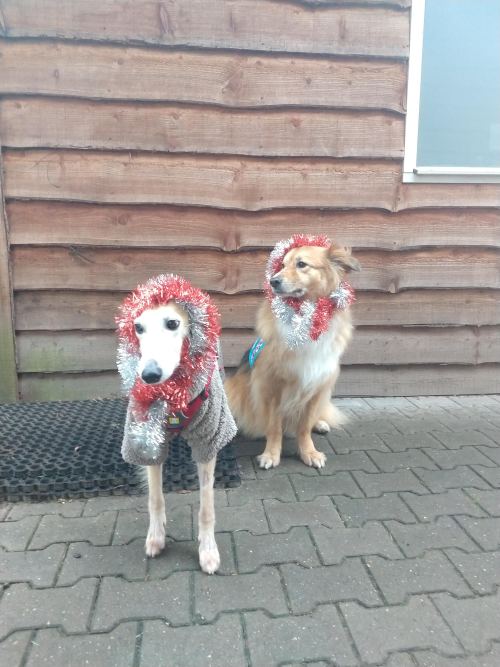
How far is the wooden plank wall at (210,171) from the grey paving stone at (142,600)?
2060 mm

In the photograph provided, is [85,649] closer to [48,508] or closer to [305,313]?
[48,508]

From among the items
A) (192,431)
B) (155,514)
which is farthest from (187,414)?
(155,514)

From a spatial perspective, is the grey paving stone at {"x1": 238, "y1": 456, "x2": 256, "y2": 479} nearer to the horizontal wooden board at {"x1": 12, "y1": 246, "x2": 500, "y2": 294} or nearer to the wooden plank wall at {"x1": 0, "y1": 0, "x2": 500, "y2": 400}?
the wooden plank wall at {"x1": 0, "y1": 0, "x2": 500, "y2": 400}

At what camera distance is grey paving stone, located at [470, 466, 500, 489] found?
2566mm

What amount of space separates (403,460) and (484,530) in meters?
0.72

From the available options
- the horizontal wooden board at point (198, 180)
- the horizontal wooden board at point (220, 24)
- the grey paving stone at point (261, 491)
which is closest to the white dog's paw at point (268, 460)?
the grey paving stone at point (261, 491)

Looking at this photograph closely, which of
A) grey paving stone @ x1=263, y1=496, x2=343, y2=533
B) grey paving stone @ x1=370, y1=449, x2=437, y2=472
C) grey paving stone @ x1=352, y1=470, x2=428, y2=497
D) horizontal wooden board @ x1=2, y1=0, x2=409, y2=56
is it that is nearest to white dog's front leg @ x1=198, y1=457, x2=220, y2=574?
grey paving stone @ x1=263, y1=496, x2=343, y2=533

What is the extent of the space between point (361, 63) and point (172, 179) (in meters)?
1.58

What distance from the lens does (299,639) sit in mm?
1578

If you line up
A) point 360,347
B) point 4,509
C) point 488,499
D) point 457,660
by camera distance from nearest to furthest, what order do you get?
point 457,660
point 4,509
point 488,499
point 360,347

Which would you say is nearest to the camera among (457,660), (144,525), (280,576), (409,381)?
(457,660)

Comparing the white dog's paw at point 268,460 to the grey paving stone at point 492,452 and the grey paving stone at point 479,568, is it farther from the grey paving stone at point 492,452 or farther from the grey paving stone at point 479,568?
the grey paving stone at point 492,452

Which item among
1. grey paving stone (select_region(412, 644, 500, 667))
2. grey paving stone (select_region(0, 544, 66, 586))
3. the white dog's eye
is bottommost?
grey paving stone (select_region(0, 544, 66, 586))

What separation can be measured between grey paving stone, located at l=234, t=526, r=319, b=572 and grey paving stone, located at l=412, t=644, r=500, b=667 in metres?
0.52
